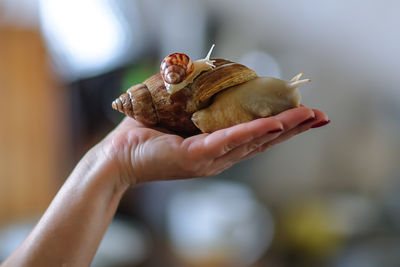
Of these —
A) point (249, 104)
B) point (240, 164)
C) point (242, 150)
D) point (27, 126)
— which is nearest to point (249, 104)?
point (249, 104)

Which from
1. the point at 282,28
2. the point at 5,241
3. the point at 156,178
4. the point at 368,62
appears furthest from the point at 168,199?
the point at 156,178

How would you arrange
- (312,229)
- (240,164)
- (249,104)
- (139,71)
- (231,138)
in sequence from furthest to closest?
(139,71) → (240,164) → (312,229) → (249,104) → (231,138)

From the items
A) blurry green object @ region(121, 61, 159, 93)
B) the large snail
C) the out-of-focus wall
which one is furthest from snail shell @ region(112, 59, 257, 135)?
the out-of-focus wall

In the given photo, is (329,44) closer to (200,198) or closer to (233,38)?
(233,38)

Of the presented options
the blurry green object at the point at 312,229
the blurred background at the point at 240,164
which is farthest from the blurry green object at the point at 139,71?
the blurry green object at the point at 312,229

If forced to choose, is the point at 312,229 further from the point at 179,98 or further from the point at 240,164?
the point at 179,98

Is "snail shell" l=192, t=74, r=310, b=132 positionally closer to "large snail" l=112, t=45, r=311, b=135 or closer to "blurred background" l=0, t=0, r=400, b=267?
"large snail" l=112, t=45, r=311, b=135

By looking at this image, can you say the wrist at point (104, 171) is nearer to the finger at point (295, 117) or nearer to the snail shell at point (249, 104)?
the snail shell at point (249, 104)
